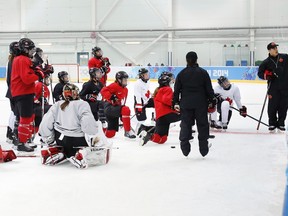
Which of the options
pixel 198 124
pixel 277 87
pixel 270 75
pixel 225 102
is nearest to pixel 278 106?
pixel 277 87

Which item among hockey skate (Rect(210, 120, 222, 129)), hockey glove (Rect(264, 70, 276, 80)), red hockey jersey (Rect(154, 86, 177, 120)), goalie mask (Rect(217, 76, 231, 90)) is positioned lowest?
hockey skate (Rect(210, 120, 222, 129))

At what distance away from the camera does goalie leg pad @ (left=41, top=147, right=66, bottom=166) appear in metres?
4.66

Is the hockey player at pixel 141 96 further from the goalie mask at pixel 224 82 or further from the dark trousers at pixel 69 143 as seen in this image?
the dark trousers at pixel 69 143

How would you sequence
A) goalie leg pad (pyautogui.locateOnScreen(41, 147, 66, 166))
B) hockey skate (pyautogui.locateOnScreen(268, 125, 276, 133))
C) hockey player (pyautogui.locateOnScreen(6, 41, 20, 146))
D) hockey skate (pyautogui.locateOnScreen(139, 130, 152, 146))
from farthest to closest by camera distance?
hockey skate (pyautogui.locateOnScreen(268, 125, 276, 133))
hockey skate (pyautogui.locateOnScreen(139, 130, 152, 146))
hockey player (pyautogui.locateOnScreen(6, 41, 20, 146))
goalie leg pad (pyautogui.locateOnScreen(41, 147, 66, 166))

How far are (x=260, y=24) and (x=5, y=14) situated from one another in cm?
1373

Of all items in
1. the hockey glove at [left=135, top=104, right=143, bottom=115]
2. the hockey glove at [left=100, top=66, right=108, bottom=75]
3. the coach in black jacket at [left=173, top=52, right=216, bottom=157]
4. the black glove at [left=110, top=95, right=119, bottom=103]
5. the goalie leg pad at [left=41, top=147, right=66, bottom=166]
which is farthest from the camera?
the hockey glove at [left=100, top=66, right=108, bottom=75]

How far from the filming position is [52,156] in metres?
4.66

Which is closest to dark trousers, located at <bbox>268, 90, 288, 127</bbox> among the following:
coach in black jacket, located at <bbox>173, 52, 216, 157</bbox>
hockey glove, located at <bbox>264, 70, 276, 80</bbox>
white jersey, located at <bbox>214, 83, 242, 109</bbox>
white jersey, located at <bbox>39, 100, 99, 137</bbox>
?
hockey glove, located at <bbox>264, 70, 276, 80</bbox>

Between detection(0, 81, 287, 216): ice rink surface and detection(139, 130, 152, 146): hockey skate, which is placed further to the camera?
detection(139, 130, 152, 146): hockey skate

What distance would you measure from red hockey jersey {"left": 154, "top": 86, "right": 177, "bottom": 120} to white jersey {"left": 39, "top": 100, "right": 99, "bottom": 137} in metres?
1.65

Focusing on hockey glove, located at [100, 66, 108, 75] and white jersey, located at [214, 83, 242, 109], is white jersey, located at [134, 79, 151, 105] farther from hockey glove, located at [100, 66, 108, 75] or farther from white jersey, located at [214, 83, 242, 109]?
white jersey, located at [214, 83, 242, 109]

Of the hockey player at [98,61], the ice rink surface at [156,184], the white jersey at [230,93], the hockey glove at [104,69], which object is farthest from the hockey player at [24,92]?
the white jersey at [230,93]

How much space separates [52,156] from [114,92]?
2424 mm

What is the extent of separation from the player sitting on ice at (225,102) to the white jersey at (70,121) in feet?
10.5
